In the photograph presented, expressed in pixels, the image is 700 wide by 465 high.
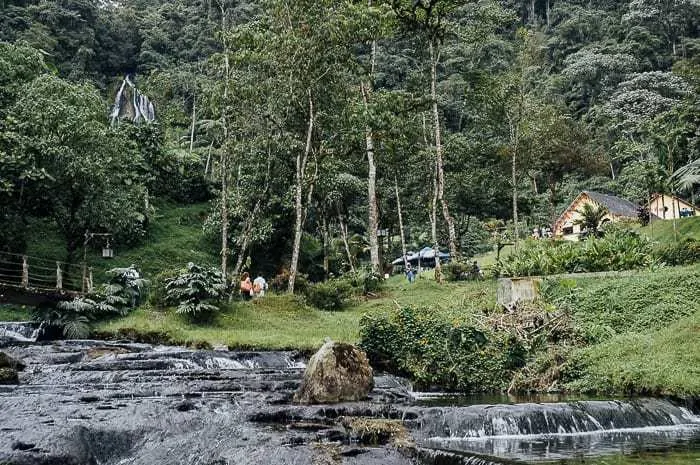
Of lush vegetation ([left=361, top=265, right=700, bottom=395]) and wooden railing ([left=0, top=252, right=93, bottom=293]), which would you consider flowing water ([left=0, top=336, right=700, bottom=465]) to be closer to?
lush vegetation ([left=361, top=265, right=700, bottom=395])

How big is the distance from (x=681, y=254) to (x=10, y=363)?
18863 millimetres

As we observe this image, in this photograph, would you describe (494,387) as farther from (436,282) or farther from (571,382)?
(436,282)

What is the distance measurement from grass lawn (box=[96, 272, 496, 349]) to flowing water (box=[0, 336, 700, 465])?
5.54m

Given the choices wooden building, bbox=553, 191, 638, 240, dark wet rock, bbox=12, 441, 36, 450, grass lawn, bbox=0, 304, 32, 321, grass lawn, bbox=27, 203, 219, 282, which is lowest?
dark wet rock, bbox=12, 441, 36, 450

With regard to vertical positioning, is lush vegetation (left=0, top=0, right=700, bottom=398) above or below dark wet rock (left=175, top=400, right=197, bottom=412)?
above

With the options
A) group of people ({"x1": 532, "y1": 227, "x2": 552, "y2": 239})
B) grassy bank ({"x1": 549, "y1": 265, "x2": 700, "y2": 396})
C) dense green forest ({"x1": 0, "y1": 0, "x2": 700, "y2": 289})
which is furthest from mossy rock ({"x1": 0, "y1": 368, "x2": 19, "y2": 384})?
group of people ({"x1": 532, "y1": 227, "x2": 552, "y2": 239})

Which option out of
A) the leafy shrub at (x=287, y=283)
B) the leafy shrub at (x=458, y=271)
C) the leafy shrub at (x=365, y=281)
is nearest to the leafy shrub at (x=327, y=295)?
the leafy shrub at (x=287, y=283)

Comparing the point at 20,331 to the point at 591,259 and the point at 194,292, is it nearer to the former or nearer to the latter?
the point at 194,292

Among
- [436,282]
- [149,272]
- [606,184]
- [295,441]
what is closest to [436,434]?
[295,441]

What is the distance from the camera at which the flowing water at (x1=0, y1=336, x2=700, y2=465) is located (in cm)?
820

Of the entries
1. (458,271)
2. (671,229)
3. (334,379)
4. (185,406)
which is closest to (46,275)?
(458,271)

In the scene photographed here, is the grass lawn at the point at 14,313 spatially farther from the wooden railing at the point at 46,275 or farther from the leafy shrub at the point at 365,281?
the leafy shrub at the point at 365,281

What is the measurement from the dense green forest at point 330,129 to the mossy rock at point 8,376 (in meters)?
10.8

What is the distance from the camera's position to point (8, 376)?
1326 cm
